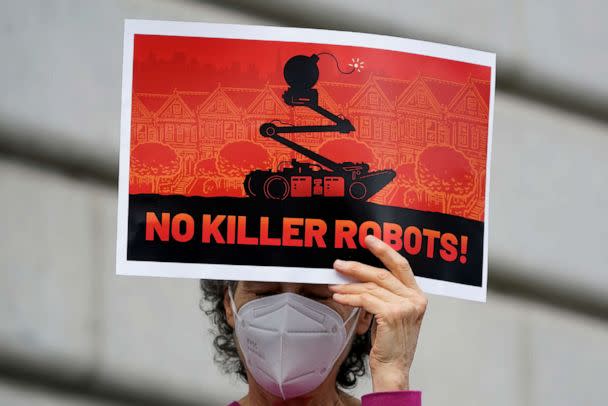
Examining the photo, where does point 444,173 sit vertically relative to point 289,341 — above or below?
above

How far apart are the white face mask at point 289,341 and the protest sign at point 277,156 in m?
0.15

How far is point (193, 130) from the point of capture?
330 cm

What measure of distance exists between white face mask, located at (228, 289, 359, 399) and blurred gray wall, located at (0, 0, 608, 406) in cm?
103

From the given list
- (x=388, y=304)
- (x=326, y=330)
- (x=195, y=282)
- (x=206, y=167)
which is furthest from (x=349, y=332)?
(x=195, y=282)

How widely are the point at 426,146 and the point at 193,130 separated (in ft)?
1.55

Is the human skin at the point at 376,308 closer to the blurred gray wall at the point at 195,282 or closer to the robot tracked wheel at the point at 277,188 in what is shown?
the robot tracked wheel at the point at 277,188

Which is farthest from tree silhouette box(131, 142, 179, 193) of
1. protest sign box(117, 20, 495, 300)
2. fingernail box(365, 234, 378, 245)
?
fingernail box(365, 234, 378, 245)

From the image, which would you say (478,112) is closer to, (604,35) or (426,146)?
(426,146)

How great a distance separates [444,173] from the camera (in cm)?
335

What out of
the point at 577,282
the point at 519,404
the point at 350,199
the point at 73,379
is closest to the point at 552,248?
the point at 577,282

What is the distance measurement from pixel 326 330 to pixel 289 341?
9 cm

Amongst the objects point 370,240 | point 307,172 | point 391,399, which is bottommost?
point 391,399

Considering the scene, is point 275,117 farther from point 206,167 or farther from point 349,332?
point 349,332

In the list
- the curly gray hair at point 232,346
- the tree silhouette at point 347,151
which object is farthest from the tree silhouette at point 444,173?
the curly gray hair at point 232,346
